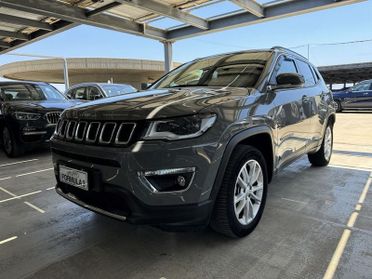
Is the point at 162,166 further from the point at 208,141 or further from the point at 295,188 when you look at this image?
the point at 295,188

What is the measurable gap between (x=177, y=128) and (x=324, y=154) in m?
3.52

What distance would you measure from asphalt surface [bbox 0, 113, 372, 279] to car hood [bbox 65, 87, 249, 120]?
1.06 m

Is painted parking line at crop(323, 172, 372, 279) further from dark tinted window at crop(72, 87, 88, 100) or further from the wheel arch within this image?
dark tinted window at crop(72, 87, 88, 100)

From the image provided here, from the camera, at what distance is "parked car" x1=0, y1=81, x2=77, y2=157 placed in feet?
20.3

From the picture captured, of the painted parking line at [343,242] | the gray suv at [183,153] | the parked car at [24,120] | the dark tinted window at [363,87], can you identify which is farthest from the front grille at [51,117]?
the dark tinted window at [363,87]

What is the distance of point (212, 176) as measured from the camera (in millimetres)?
2209

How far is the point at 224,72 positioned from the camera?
10.7 feet

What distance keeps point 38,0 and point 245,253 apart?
871 cm

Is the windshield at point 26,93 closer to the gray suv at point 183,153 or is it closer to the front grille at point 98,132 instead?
the gray suv at point 183,153

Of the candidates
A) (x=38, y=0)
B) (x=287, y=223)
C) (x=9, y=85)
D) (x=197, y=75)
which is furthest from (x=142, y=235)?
(x=38, y=0)

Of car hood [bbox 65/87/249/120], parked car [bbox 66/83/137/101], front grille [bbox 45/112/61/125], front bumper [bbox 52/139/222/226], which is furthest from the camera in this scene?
parked car [bbox 66/83/137/101]

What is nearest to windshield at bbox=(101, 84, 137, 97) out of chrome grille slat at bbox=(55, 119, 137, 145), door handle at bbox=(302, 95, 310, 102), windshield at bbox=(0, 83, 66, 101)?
windshield at bbox=(0, 83, 66, 101)

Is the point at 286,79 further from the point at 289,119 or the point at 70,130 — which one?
the point at 70,130

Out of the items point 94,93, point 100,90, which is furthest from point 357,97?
point 94,93
